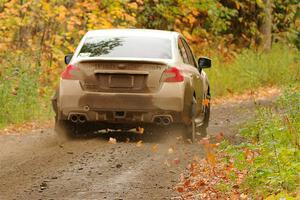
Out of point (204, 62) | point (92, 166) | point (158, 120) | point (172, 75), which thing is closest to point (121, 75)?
point (172, 75)

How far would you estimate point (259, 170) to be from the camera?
8.61m

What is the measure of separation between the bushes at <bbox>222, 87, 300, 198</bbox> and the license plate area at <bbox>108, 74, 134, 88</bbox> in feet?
6.82

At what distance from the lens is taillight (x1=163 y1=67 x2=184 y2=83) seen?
501 inches

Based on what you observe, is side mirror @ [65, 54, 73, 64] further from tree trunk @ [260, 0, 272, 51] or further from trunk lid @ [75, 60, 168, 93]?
tree trunk @ [260, 0, 272, 51]

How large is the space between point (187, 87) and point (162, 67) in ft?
1.67

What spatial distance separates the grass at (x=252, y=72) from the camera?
82.0 feet

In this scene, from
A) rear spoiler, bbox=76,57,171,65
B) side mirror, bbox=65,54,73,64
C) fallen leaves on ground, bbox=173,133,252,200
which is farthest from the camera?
side mirror, bbox=65,54,73,64

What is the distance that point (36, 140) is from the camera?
14.0 metres

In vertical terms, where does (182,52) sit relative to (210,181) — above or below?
above

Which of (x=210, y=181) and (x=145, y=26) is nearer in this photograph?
(x=210, y=181)

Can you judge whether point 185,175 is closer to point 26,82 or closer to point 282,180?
point 282,180

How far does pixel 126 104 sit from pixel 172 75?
759mm

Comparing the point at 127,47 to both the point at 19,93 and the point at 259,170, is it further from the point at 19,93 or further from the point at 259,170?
the point at 19,93

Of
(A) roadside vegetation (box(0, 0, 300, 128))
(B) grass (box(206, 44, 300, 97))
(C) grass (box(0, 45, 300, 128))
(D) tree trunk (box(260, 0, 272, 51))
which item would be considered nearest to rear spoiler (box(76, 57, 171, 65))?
(C) grass (box(0, 45, 300, 128))
